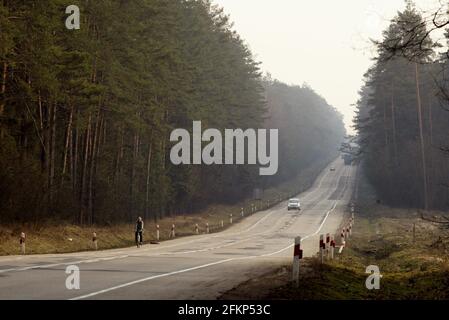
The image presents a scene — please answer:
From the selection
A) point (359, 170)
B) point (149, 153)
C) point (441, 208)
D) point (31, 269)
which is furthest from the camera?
point (359, 170)

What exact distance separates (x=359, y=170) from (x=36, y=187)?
13150cm

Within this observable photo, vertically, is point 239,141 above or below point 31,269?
above

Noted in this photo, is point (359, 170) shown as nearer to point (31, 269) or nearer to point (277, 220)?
point (277, 220)

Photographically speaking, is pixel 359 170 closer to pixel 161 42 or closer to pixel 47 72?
pixel 161 42

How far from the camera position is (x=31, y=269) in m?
15.7

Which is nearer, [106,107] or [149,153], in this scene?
[106,107]

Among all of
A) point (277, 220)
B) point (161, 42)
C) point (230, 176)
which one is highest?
point (161, 42)

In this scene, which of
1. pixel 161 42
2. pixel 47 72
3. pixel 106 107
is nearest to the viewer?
pixel 47 72

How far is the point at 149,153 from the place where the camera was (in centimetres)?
5047

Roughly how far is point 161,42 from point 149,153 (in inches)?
350
